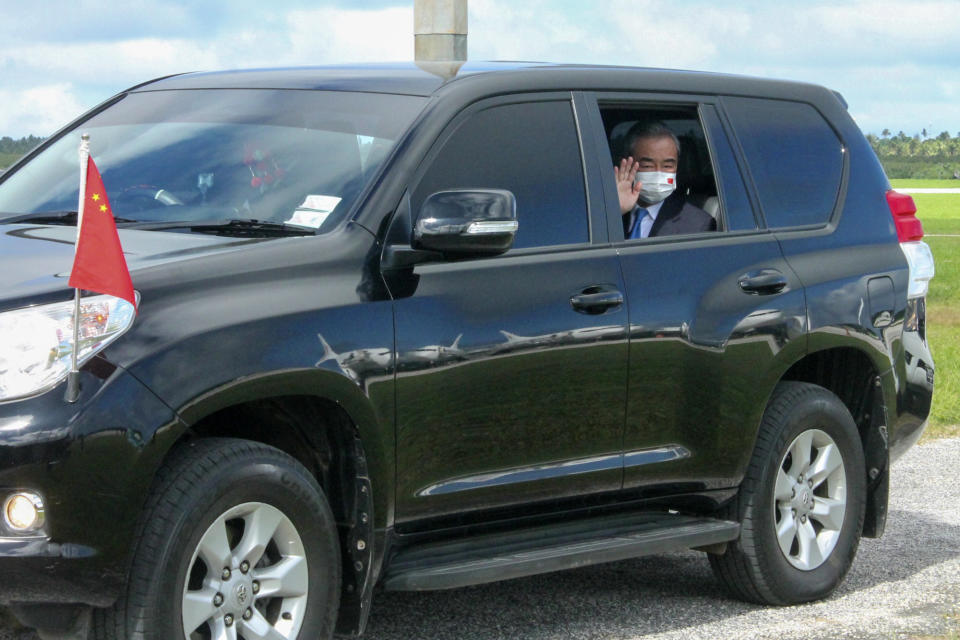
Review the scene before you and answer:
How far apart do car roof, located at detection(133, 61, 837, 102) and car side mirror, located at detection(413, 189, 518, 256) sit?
24.1 inches

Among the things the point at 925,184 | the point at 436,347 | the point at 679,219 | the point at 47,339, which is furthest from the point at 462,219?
the point at 925,184

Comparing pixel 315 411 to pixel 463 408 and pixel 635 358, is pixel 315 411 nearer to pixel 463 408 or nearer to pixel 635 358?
pixel 463 408

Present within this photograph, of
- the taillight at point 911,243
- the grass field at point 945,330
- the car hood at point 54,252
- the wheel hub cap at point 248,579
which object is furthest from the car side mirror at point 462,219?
the grass field at point 945,330

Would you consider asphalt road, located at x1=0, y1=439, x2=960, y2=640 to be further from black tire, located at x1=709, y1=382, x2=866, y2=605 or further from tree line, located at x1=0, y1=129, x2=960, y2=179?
tree line, located at x1=0, y1=129, x2=960, y2=179

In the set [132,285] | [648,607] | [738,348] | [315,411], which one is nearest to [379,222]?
[315,411]

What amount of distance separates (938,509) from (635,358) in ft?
11.0

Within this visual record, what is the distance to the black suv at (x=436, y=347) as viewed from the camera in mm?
4055

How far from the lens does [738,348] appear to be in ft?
19.3

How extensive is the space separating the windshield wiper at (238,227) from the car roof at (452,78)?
2.30 ft

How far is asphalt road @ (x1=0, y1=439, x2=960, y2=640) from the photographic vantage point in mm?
5711

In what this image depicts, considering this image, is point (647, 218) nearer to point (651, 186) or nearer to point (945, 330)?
point (651, 186)

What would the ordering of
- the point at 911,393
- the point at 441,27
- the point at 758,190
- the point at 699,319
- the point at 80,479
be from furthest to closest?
the point at 441,27, the point at 911,393, the point at 758,190, the point at 699,319, the point at 80,479

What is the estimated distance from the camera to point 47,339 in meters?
3.95

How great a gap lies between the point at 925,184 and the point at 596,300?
124224mm
